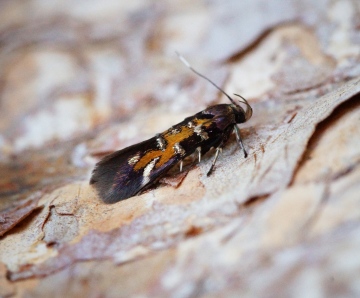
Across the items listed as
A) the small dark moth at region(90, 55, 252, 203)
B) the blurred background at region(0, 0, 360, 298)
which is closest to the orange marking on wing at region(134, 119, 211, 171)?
the small dark moth at region(90, 55, 252, 203)

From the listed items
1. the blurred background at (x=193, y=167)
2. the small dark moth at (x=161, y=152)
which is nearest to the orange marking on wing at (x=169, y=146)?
the small dark moth at (x=161, y=152)

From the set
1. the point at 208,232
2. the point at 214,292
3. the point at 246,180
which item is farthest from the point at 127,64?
the point at 214,292

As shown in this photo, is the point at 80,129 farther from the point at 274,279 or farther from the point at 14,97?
the point at 274,279

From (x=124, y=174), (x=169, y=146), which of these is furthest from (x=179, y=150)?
(x=124, y=174)

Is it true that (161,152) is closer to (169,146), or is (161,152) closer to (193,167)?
(169,146)

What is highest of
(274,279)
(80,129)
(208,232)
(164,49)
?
(164,49)

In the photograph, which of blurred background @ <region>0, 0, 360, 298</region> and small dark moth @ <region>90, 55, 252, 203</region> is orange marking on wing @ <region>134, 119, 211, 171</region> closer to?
small dark moth @ <region>90, 55, 252, 203</region>

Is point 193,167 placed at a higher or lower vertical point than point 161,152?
lower
